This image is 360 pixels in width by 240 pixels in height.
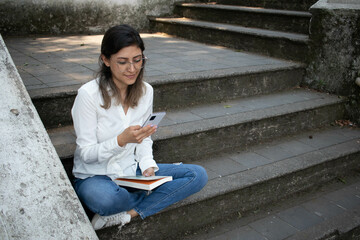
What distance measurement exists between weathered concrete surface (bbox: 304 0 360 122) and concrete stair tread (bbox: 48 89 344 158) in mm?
176

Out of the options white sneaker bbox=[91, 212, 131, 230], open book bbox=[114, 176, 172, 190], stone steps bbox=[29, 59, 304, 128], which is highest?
stone steps bbox=[29, 59, 304, 128]

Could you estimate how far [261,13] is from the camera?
612 centimetres

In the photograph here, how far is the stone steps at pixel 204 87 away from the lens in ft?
10.8

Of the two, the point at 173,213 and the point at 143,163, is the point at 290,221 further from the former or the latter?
the point at 143,163

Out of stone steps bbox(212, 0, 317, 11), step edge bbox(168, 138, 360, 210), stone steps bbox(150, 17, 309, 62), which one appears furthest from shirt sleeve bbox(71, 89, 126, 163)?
stone steps bbox(212, 0, 317, 11)

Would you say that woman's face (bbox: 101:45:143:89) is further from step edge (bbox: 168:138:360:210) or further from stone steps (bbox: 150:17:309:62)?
stone steps (bbox: 150:17:309:62)

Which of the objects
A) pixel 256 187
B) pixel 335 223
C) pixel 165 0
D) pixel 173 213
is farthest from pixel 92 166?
pixel 165 0

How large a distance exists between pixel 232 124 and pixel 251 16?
3.27 meters

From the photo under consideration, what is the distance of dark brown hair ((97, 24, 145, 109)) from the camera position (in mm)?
2414

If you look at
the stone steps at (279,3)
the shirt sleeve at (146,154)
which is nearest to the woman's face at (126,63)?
the shirt sleeve at (146,154)

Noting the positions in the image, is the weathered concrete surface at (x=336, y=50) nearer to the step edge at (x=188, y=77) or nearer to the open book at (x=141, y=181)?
the step edge at (x=188, y=77)

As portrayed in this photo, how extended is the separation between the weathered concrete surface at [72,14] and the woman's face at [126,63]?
4239mm

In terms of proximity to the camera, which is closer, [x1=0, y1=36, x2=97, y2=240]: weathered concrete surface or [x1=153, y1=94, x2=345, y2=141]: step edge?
[x1=0, y1=36, x2=97, y2=240]: weathered concrete surface

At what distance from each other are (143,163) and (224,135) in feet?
3.84
